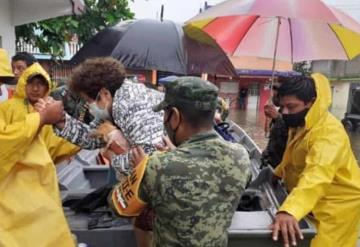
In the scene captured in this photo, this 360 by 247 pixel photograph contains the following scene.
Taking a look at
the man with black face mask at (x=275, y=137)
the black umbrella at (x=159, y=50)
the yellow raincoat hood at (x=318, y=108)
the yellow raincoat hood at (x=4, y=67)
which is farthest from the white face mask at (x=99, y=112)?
the black umbrella at (x=159, y=50)

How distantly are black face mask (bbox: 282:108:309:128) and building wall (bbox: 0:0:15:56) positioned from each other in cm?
444

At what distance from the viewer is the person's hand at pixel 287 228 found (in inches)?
75.4

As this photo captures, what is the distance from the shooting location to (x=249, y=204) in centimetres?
270

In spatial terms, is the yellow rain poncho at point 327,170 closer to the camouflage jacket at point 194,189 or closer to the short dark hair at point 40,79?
the camouflage jacket at point 194,189

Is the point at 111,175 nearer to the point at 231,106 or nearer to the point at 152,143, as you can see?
the point at 152,143

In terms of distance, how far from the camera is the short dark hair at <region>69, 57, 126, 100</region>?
219 cm

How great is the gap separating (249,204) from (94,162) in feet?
7.21

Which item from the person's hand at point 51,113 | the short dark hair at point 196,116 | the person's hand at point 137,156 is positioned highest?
the short dark hair at point 196,116

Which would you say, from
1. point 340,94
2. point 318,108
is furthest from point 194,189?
point 340,94

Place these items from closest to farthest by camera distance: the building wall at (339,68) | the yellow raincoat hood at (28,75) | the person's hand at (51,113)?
the person's hand at (51,113) → the yellow raincoat hood at (28,75) → the building wall at (339,68)

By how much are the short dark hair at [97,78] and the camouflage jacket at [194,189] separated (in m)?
0.76

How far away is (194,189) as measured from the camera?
154 centimetres

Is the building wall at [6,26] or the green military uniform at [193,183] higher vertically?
the building wall at [6,26]

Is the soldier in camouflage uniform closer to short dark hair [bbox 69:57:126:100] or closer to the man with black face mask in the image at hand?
short dark hair [bbox 69:57:126:100]
